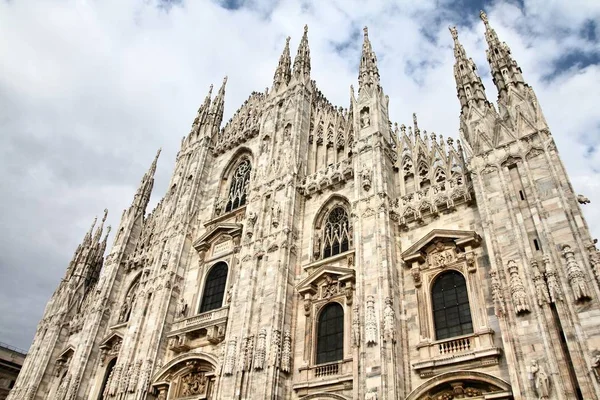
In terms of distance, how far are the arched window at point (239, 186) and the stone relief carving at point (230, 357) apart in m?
8.93

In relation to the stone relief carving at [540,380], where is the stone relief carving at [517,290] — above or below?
above

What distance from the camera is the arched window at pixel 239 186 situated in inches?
1030

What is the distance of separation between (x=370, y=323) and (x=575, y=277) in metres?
6.00

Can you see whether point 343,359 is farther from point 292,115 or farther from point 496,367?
Result: point 292,115

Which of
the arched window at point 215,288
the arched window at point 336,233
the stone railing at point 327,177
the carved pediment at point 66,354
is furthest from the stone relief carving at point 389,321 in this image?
the carved pediment at point 66,354

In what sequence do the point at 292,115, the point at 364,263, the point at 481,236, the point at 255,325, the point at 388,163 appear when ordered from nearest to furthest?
1. the point at 481,236
2. the point at 364,263
3. the point at 255,325
4. the point at 388,163
5. the point at 292,115

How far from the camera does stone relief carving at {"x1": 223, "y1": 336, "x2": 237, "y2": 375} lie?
17938 millimetres

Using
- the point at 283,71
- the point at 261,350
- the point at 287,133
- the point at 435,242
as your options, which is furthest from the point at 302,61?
the point at 261,350

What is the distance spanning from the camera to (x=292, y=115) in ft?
83.4

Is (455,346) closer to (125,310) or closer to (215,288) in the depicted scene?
(215,288)

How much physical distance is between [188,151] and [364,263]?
17.7 m

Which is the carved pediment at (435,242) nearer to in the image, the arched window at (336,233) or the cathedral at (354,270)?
the cathedral at (354,270)

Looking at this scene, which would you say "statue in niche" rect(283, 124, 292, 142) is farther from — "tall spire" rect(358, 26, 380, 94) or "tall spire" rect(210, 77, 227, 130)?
"tall spire" rect(210, 77, 227, 130)

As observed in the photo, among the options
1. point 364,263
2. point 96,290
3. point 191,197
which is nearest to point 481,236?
point 364,263
